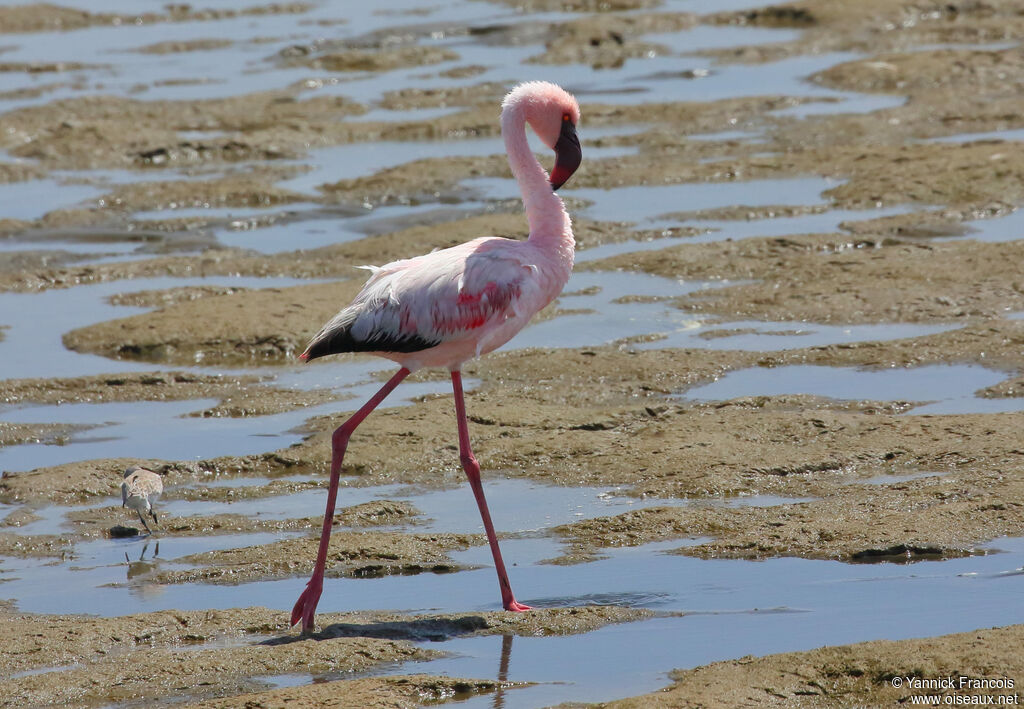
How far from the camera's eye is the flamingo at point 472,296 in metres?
6.93

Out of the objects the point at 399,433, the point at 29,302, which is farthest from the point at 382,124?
the point at 399,433

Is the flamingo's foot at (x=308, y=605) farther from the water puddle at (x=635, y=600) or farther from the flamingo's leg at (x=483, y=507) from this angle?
the flamingo's leg at (x=483, y=507)

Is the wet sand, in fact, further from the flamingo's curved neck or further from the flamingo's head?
the flamingo's head

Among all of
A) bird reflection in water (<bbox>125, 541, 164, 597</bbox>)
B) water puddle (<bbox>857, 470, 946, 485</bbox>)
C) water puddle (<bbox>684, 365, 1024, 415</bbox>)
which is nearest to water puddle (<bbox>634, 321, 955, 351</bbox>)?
water puddle (<bbox>684, 365, 1024, 415</bbox>)

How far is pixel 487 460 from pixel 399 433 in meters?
0.61

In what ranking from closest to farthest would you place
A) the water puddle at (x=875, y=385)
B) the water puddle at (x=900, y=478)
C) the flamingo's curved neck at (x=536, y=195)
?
the flamingo's curved neck at (x=536, y=195) < the water puddle at (x=900, y=478) < the water puddle at (x=875, y=385)

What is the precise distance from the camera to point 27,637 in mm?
6262

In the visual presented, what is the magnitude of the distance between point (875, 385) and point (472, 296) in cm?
328

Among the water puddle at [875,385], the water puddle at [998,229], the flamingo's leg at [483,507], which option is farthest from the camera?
the water puddle at [998,229]

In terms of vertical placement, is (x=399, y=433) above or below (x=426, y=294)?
below

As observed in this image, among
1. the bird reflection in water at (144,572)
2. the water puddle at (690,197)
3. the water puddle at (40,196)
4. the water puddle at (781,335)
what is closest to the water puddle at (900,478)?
the water puddle at (781,335)

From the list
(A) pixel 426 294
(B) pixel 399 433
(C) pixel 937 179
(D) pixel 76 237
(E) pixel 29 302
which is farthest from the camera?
(D) pixel 76 237

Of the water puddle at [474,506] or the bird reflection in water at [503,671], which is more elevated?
the bird reflection in water at [503,671]

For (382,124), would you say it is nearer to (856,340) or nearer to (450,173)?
(450,173)
